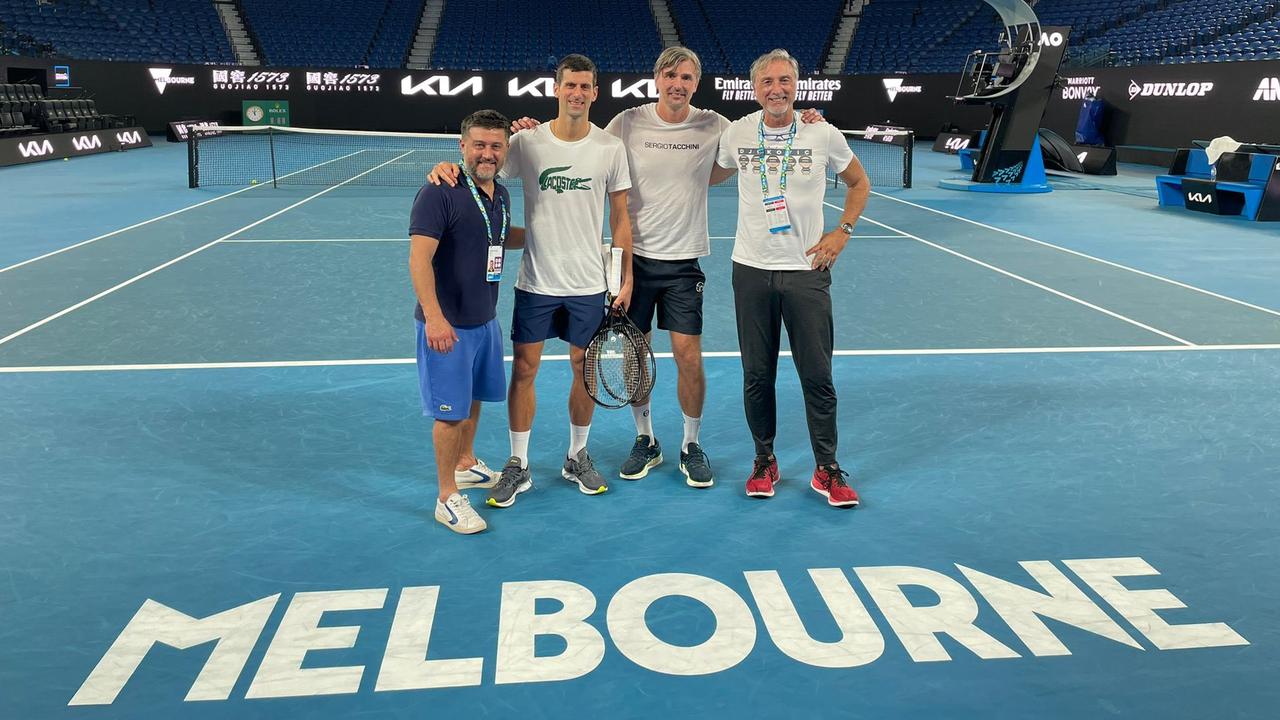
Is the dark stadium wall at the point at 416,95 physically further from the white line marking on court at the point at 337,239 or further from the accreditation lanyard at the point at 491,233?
the accreditation lanyard at the point at 491,233

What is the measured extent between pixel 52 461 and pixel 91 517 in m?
0.92

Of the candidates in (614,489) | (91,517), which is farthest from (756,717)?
(91,517)

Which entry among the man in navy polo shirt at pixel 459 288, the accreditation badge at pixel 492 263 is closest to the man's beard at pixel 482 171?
the man in navy polo shirt at pixel 459 288

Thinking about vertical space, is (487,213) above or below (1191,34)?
below

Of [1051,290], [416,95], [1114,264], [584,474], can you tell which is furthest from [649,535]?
[416,95]

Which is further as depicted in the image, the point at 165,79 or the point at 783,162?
the point at 165,79

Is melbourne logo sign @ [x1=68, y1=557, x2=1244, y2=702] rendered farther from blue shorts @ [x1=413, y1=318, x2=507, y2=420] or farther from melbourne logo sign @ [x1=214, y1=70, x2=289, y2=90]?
melbourne logo sign @ [x1=214, y1=70, x2=289, y2=90]

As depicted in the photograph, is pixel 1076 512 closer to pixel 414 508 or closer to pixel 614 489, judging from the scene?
pixel 614 489

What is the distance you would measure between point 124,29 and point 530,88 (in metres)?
15.7

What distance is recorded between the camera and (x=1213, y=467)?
542 cm

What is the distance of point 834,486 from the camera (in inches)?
194

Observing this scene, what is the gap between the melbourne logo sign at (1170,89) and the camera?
2494cm

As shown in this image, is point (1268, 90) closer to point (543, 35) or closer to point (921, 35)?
point (921, 35)

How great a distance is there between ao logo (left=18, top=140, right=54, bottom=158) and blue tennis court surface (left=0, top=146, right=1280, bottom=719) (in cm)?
1687
